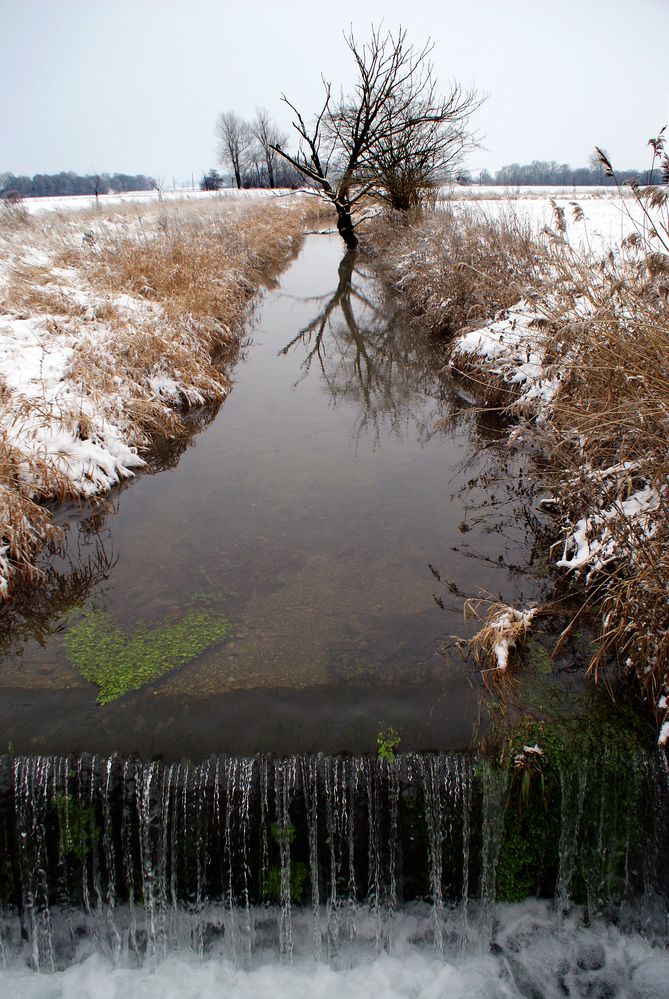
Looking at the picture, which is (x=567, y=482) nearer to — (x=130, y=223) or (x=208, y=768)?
(x=208, y=768)

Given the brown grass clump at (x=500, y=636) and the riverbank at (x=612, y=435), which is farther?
the brown grass clump at (x=500, y=636)

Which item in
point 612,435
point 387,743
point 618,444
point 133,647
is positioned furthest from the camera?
point 618,444

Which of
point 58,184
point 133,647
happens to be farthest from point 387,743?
point 58,184

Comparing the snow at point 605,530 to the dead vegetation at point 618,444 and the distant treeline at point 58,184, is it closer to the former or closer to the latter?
the dead vegetation at point 618,444

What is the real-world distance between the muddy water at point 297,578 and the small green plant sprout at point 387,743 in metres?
0.05

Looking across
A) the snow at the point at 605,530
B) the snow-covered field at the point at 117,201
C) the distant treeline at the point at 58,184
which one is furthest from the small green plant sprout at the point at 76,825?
the distant treeline at the point at 58,184

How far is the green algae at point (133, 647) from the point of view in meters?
3.74

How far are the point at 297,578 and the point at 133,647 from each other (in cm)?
125

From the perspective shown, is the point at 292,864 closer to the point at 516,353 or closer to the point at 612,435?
the point at 612,435

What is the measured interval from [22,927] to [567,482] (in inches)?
158

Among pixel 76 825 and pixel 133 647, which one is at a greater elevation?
pixel 133 647

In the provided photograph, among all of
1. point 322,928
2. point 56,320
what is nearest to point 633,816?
point 322,928

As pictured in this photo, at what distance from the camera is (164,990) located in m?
2.94

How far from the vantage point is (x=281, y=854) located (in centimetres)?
311
